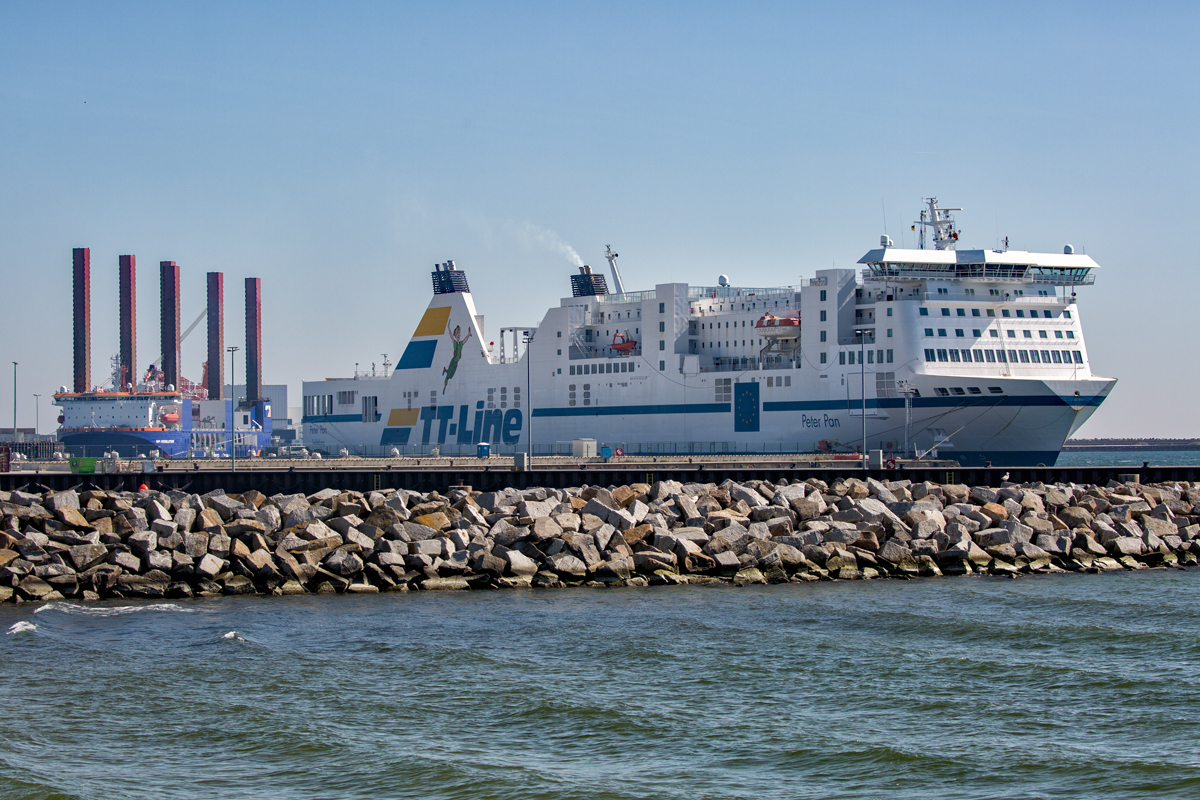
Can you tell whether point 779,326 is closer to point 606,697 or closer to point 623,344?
point 623,344

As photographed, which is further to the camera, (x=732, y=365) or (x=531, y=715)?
(x=732, y=365)

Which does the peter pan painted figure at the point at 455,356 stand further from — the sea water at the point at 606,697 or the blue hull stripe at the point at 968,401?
the sea water at the point at 606,697

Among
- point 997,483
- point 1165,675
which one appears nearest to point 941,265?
point 997,483

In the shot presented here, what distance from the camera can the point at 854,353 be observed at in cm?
4431

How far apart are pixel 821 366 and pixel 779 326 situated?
321 centimetres

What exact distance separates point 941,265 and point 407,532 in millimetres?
28972

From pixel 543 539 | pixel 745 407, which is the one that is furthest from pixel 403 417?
pixel 543 539

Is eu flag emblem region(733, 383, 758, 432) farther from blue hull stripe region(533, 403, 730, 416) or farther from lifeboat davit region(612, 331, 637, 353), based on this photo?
lifeboat davit region(612, 331, 637, 353)

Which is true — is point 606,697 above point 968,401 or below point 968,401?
below

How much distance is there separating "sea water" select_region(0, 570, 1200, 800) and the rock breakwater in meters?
0.90

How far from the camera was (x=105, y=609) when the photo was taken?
714 inches

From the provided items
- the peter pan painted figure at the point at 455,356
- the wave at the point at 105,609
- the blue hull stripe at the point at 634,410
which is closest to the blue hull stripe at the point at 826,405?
the blue hull stripe at the point at 634,410

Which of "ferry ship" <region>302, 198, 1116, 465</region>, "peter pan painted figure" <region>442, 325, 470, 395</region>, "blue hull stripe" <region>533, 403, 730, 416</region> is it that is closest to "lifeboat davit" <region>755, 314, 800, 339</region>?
"ferry ship" <region>302, 198, 1116, 465</region>

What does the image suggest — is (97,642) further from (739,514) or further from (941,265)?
(941,265)
